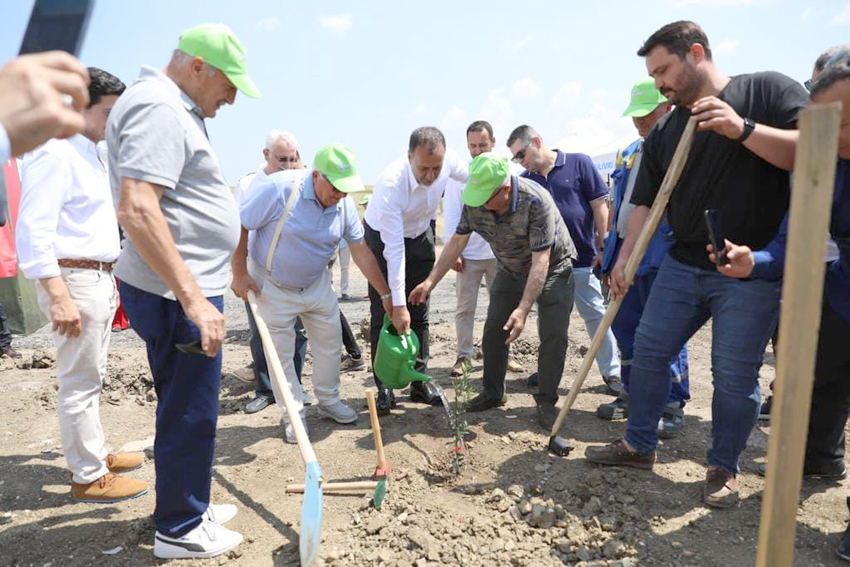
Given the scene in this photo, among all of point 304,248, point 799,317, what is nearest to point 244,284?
point 304,248

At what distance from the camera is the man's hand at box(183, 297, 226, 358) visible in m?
2.16

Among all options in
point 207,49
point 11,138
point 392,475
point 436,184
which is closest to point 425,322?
point 436,184

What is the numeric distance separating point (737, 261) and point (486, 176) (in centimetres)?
146

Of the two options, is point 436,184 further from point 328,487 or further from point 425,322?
point 328,487

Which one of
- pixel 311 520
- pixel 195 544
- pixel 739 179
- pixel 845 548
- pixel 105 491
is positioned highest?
pixel 739 179

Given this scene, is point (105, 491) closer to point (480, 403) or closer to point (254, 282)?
point (254, 282)

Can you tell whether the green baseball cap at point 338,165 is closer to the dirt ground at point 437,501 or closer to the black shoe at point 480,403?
the dirt ground at point 437,501

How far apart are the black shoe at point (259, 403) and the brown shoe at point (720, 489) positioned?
10.4 ft

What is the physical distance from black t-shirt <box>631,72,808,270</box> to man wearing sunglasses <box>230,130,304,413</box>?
2473mm

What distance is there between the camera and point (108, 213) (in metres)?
3.10

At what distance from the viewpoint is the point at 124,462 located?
3.55 metres

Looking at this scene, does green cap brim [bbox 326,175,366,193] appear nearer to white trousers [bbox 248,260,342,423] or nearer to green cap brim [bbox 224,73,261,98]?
white trousers [bbox 248,260,342,423]

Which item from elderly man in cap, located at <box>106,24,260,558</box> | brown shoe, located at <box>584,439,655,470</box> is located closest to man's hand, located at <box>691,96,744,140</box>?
brown shoe, located at <box>584,439,655,470</box>

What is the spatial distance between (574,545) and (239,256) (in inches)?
98.7
